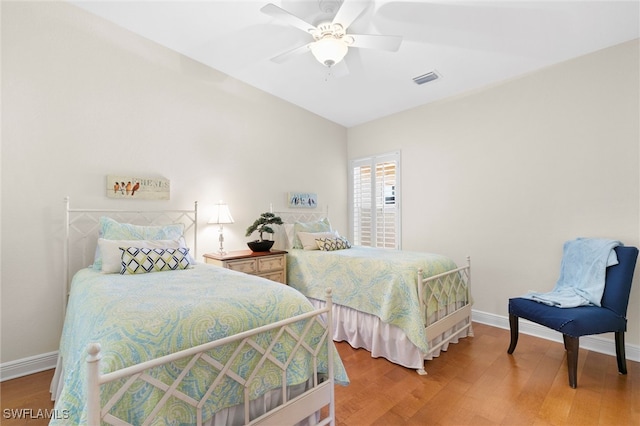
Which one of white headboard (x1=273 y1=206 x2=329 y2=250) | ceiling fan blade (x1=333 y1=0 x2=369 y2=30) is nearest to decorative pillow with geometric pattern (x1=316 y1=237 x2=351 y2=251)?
white headboard (x1=273 y1=206 x2=329 y2=250)

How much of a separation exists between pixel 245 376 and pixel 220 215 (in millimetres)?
2332

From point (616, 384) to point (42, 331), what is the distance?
15.1ft

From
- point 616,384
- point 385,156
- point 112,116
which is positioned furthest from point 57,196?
point 616,384

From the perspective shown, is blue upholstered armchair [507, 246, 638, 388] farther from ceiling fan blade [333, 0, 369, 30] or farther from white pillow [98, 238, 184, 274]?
white pillow [98, 238, 184, 274]

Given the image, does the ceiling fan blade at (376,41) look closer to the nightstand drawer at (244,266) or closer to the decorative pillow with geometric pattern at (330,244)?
the decorative pillow with geometric pattern at (330,244)

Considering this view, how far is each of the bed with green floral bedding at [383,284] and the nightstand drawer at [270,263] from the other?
0.23 m

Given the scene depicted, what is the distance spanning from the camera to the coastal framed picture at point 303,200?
4391 millimetres

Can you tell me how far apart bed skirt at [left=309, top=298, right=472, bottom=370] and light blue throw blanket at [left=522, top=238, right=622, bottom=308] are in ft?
2.97

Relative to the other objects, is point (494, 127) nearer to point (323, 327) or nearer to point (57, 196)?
point (323, 327)

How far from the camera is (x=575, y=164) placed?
9.81 feet

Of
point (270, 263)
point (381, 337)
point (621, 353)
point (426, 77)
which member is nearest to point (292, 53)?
point (426, 77)

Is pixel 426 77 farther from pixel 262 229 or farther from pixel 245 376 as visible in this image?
pixel 245 376

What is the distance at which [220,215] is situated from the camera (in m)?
3.44

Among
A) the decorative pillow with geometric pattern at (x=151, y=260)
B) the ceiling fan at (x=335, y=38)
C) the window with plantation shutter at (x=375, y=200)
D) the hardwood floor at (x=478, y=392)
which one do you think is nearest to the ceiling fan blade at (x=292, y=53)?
the ceiling fan at (x=335, y=38)
